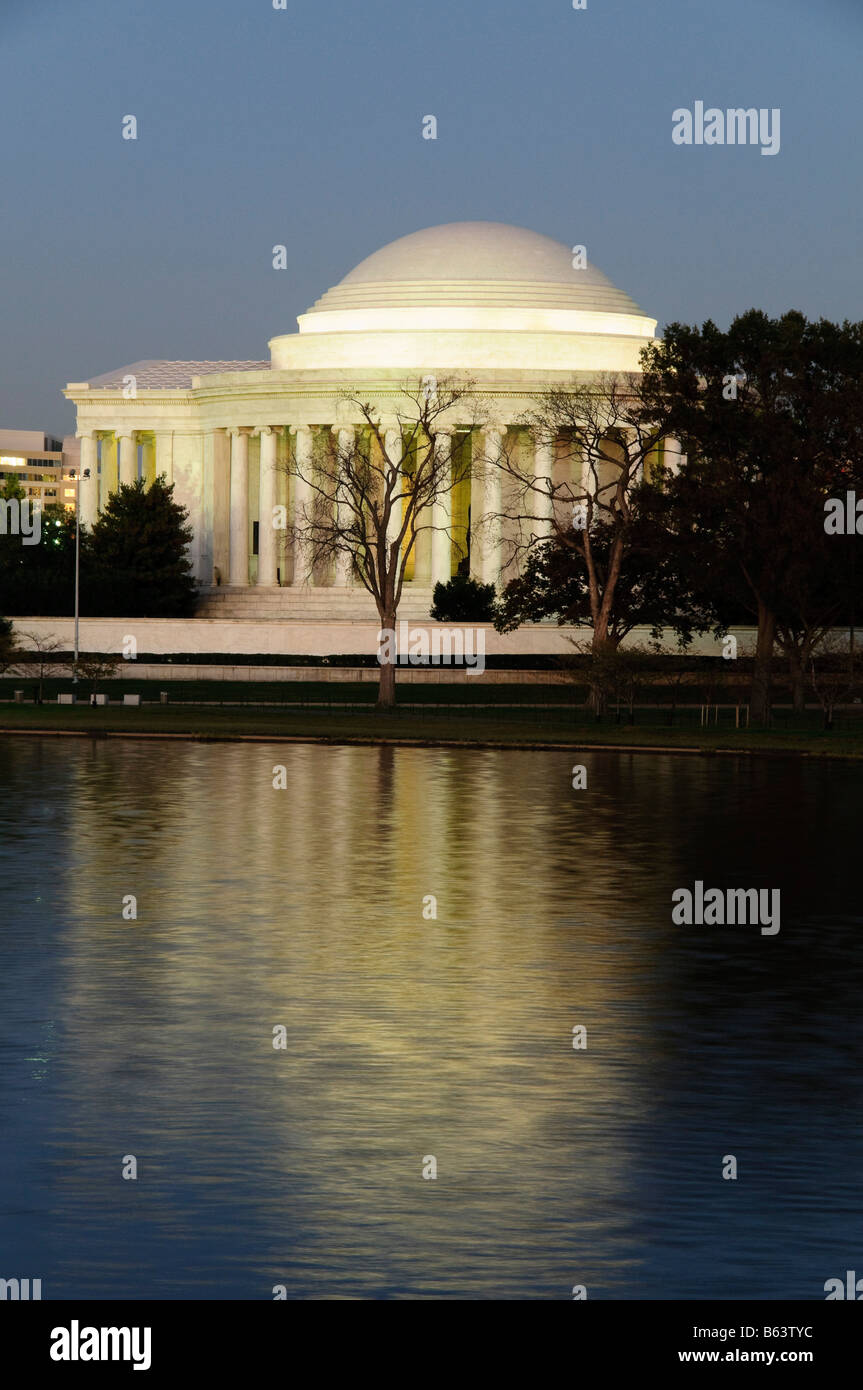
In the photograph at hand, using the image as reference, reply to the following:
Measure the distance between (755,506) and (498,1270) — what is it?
46.6m

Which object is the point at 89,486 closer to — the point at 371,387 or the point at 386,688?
the point at 371,387

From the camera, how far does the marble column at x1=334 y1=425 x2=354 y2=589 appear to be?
96.8 meters

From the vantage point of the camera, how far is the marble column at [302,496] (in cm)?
9819

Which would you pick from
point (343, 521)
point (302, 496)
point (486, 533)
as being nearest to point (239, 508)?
point (302, 496)

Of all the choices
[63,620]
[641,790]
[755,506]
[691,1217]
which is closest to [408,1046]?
[691,1217]

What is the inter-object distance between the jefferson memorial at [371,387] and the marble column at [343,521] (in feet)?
0.42

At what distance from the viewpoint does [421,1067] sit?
12672 millimetres

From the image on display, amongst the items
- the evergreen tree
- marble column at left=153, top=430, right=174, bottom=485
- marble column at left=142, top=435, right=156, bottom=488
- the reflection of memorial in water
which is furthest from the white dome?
the reflection of memorial in water

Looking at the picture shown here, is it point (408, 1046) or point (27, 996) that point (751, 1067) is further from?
Result: point (27, 996)

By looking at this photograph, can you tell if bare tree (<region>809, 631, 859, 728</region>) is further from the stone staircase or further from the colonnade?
the stone staircase

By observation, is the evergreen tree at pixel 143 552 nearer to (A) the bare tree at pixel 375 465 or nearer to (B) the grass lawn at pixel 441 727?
(A) the bare tree at pixel 375 465

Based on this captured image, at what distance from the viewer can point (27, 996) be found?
14.9 metres

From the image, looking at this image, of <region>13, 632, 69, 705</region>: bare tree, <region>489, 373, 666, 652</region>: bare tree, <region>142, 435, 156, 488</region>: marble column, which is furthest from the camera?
<region>142, 435, 156, 488</region>: marble column

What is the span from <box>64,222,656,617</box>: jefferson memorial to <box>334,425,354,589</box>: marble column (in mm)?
127
